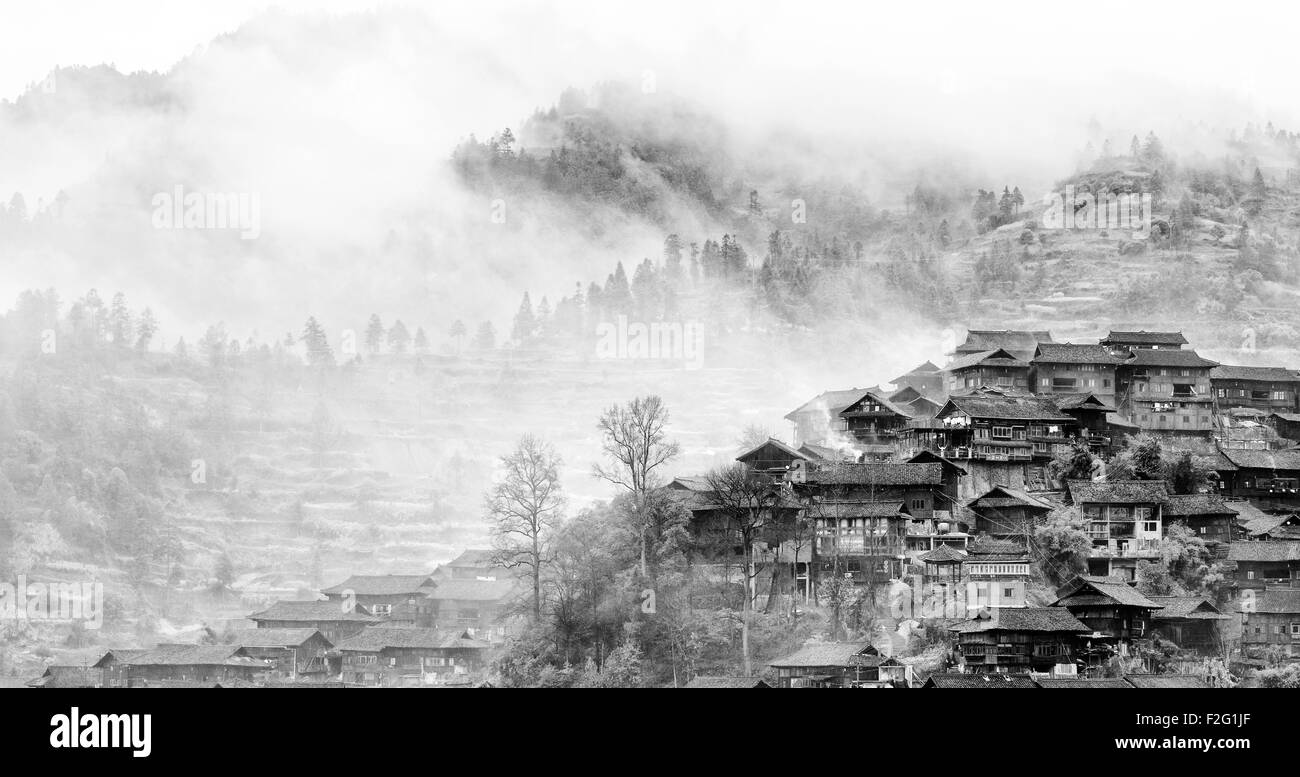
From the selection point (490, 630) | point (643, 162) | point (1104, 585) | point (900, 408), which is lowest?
point (490, 630)

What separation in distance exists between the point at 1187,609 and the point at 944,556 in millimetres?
8906

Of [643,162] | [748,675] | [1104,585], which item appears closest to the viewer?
[748,675]

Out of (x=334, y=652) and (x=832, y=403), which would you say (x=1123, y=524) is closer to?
(x=832, y=403)

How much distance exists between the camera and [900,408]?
230 feet

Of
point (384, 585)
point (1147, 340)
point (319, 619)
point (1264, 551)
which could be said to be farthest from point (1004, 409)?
point (319, 619)

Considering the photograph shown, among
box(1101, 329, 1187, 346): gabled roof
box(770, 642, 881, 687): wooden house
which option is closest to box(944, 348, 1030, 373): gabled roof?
box(1101, 329, 1187, 346): gabled roof

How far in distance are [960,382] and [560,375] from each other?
5406 centimetres

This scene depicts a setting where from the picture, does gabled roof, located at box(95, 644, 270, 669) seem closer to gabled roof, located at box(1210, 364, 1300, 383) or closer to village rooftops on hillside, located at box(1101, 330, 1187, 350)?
village rooftops on hillside, located at box(1101, 330, 1187, 350)

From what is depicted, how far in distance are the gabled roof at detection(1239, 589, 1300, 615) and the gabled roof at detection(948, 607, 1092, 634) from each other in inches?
326

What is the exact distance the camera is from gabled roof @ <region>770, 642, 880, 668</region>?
155ft
